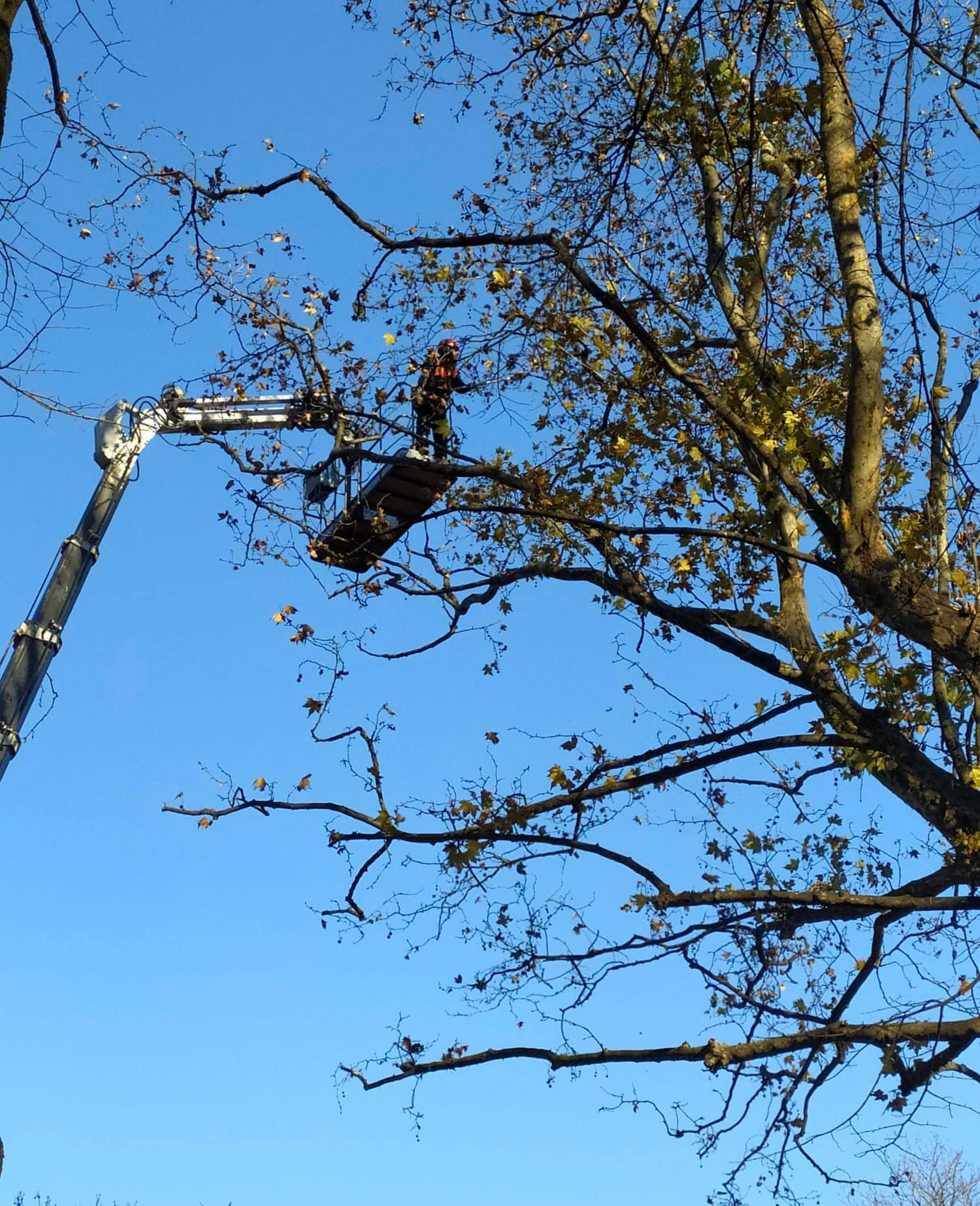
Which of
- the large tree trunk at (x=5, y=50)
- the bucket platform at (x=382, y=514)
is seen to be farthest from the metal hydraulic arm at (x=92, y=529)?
the large tree trunk at (x=5, y=50)

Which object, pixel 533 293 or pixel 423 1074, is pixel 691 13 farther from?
pixel 423 1074

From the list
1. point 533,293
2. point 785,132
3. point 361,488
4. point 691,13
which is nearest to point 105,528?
point 361,488

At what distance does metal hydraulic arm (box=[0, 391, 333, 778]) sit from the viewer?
11055 mm

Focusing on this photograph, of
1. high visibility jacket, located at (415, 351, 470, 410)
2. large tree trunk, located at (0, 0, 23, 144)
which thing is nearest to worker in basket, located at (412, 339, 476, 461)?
high visibility jacket, located at (415, 351, 470, 410)

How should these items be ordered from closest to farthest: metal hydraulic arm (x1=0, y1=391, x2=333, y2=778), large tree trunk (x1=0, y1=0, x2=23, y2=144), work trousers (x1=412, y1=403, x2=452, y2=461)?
1. large tree trunk (x1=0, y1=0, x2=23, y2=144)
2. work trousers (x1=412, y1=403, x2=452, y2=461)
3. metal hydraulic arm (x1=0, y1=391, x2=333, y2=778)

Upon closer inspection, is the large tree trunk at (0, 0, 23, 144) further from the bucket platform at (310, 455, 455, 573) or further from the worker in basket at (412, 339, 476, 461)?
the worker in basket at (412, 339, 476, 461)

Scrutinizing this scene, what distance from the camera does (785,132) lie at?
10.1 metres

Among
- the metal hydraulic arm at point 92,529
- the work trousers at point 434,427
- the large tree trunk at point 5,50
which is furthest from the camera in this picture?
the metal hydraulic arm at point 92,529

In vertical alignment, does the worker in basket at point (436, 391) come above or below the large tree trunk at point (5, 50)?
above

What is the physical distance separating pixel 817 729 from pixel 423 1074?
3.10m

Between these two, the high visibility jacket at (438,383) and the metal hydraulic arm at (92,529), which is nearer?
the high visibility jacket at (438,383)

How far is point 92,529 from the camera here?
39.6ft

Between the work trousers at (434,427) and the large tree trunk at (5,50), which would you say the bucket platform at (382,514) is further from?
the large tree trunk at (5,50)

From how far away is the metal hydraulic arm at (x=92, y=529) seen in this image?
435 inches
